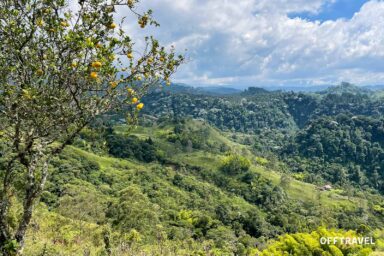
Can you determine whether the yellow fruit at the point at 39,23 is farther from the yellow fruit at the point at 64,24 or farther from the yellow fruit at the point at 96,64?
the yellow fruit at the point at 96,64

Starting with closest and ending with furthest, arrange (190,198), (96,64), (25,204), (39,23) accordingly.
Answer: (96,64)
(39,23)
(25,204)
(190,198)

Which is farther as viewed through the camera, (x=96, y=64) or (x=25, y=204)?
(x=25, y=204)

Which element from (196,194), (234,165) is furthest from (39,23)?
(234,165)

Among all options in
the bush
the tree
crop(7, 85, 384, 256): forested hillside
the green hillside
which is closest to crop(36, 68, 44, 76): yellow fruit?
the tree

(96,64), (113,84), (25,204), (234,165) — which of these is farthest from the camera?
(234,165)

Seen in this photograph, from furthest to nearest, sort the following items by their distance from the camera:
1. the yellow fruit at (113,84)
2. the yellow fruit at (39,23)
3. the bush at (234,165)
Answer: the bush at (234,165)
the yellow fruit at (113,84)
the yellow fruit at (39,23)

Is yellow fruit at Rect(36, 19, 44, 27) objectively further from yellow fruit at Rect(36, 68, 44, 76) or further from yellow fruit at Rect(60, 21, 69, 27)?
yellow fruit at Rect(36, 68, 44, 76)

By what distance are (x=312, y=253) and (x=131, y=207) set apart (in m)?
45.3

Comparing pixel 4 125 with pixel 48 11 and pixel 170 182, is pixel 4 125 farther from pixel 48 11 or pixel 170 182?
pixel 170 182

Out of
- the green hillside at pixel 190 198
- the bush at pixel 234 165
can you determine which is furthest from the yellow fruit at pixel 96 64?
the bush at pixel 234 165

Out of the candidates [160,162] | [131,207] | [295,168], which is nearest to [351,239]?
[131,207]

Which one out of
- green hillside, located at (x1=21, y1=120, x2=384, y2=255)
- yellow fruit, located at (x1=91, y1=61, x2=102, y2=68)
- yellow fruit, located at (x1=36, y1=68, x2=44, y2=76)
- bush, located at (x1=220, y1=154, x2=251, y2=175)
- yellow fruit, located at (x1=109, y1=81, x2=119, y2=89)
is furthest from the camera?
bush, located at (x1=220, y1=154, x2=251, y2=175)

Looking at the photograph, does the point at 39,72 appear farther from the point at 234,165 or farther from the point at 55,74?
the point at 234,165

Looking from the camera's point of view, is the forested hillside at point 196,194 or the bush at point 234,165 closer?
the forested hillside at point 196,194
